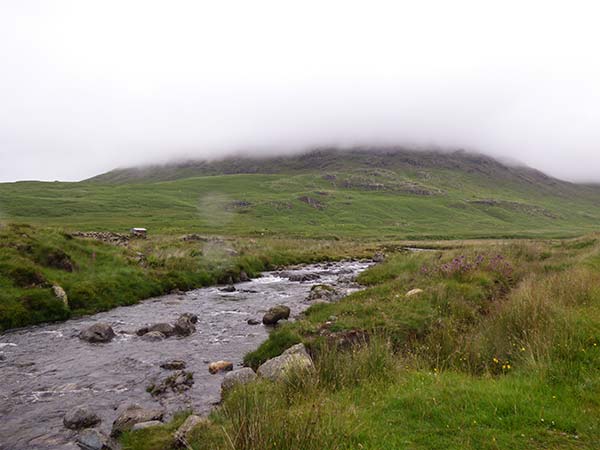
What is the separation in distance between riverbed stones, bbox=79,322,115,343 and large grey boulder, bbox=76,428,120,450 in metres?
8.78

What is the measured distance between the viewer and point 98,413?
37.2 ft

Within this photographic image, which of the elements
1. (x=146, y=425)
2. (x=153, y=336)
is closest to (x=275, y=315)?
(x=153, y=336)

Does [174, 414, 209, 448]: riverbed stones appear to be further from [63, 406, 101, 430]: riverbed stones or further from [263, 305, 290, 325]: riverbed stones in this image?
[263, 305, 290, 325]: riverbed stones

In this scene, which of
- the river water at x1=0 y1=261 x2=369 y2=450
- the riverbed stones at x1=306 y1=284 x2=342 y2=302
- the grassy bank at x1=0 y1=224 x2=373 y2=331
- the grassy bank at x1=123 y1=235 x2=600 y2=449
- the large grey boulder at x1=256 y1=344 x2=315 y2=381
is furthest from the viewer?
the riverbed stones at x1=306 y1=284 x2=342 y2=302

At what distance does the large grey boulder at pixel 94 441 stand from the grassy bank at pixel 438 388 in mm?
420

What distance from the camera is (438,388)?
8633mm

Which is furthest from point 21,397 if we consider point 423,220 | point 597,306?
point 423,220

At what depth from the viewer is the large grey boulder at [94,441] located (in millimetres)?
9336

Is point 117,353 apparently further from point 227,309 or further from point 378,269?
point 378,269

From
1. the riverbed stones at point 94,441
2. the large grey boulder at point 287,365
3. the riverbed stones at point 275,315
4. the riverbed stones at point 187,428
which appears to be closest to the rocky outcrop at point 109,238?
the riverbed stones at point 275,315

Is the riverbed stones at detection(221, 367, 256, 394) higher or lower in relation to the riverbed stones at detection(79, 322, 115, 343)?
higher

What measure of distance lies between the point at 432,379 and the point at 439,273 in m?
15.3

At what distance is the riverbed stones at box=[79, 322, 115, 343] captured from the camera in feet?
58.7

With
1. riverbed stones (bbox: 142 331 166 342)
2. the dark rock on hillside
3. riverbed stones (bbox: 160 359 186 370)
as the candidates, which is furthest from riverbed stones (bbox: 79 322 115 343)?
the dark rock on hillside
